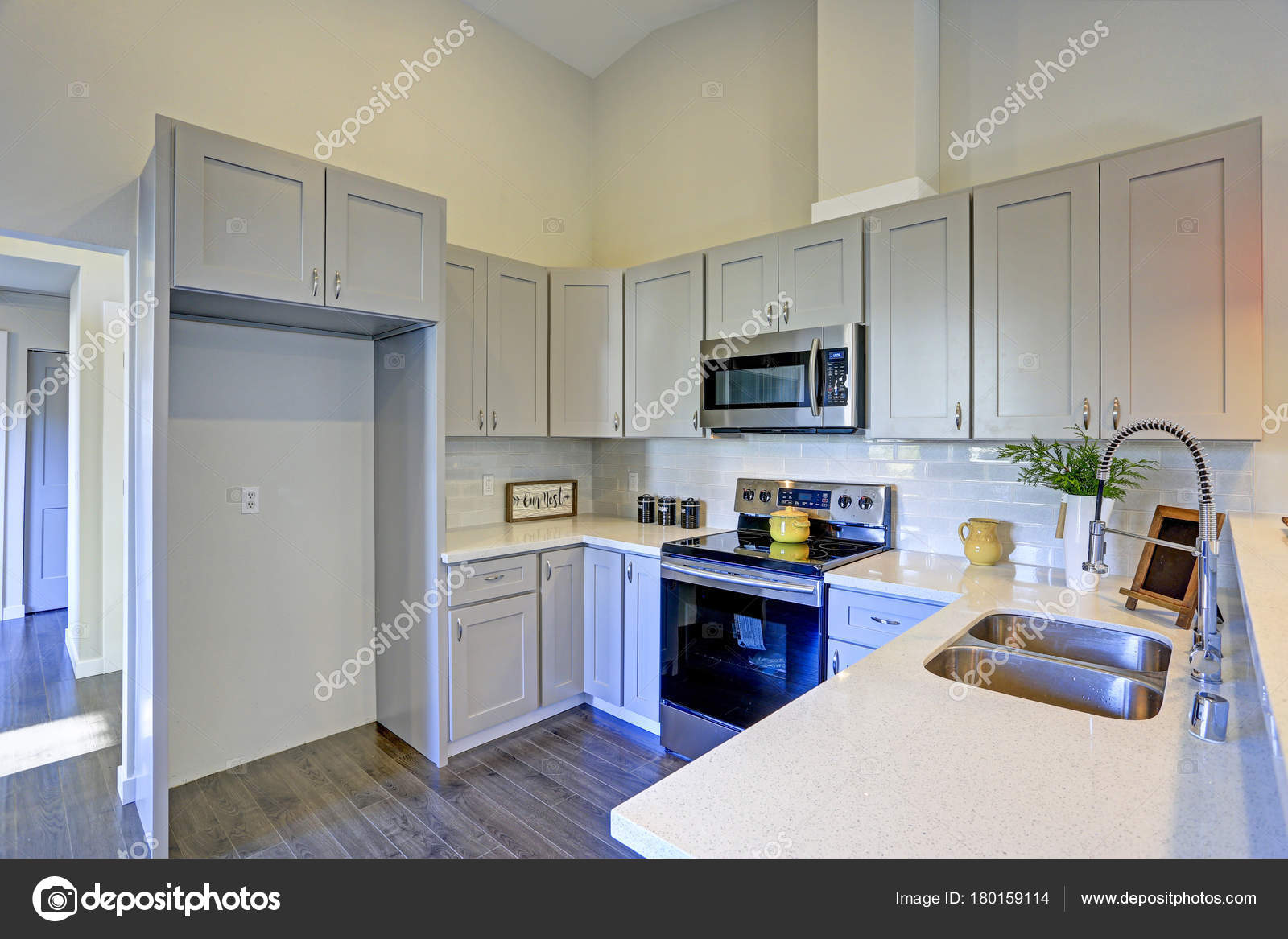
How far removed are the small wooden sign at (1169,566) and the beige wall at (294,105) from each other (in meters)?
3.31

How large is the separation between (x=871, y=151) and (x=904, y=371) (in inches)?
38.9

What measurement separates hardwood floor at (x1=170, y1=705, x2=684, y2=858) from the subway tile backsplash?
1167mm

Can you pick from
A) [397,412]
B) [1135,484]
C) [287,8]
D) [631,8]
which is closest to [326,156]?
[287,8]

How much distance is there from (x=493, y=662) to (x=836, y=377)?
1.96 metres

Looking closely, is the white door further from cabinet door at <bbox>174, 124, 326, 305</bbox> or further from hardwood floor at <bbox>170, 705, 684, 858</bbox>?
cabinet door at <bbox>174, 124, 326, 305</bbox>

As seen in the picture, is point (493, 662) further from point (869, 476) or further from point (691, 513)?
point (869, 476)

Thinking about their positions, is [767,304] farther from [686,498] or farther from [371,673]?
[371,673]

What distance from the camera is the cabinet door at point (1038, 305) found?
83.8 inches

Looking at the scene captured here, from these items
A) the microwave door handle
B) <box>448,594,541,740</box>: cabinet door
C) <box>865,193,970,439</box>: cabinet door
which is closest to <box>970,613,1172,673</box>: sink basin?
<box>865,193,970,439</box>: cabinet door

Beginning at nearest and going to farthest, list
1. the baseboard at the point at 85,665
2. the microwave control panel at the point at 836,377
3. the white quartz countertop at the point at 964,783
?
the white quartz countertop at the point at 964,783
the microwave control panel at the point at 836,377
the baseboard at the point at 85,665

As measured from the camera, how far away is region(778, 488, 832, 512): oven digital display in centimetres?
308

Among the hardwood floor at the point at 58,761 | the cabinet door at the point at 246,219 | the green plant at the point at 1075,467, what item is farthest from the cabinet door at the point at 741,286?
the hardwood floor at the point at 58,761

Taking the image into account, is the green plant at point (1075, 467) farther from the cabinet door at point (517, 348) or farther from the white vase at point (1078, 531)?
the cabinet door at point (517, 348)

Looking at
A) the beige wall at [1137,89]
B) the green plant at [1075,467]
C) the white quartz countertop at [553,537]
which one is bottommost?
the white quartz countertop at [553,537]
